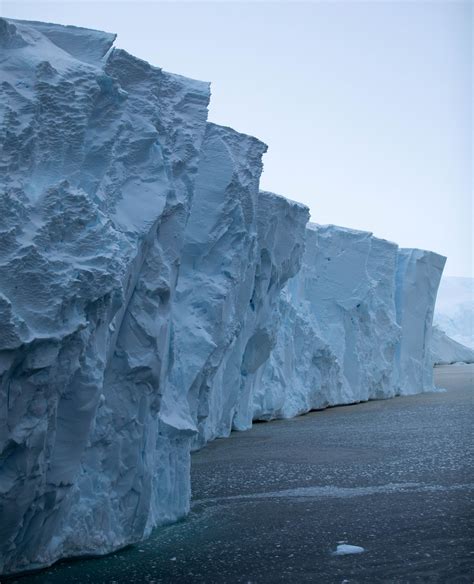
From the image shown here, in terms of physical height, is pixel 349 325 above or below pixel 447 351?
above

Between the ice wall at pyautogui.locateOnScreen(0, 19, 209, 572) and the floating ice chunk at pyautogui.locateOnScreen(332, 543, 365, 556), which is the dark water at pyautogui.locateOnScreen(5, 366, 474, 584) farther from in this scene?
the ice wall at pyautogui.locateOnScreen(0, 19, 209, 572)

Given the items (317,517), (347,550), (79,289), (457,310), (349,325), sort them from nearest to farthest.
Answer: (79,289), (347,550), (317,517), (349,325), (457,310)

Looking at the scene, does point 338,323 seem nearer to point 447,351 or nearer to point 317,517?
point 317,517

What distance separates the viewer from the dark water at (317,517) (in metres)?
4.81

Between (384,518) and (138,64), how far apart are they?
13.1ft

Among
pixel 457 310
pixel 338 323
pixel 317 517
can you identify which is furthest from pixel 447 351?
pixel 317 517

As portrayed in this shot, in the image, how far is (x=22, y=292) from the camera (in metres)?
4.38

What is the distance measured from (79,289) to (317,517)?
2.90 metres

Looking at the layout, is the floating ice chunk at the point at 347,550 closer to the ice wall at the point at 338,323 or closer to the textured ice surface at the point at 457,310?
the ice wall at the point at 338,323

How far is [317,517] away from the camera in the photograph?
6336 mm

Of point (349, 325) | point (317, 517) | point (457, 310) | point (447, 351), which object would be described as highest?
point (457, 310)

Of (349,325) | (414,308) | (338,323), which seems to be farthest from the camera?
(414,308)

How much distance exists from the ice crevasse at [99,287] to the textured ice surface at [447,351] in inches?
1099

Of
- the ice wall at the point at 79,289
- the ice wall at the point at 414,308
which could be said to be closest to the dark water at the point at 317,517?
the ice wall at the point at 79,289
